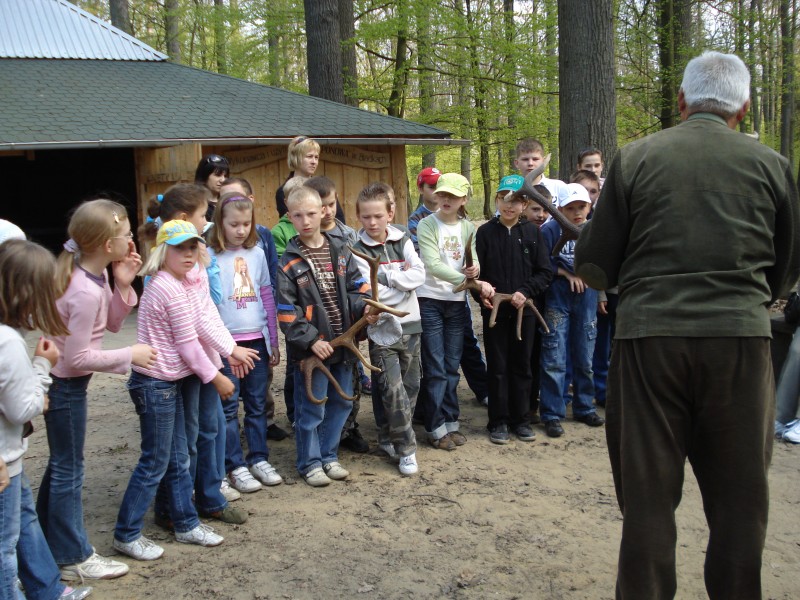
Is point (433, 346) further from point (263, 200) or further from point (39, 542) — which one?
point (263, 200)

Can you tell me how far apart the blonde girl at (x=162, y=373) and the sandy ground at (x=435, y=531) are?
24 cm

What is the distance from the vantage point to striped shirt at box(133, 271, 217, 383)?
370 cm

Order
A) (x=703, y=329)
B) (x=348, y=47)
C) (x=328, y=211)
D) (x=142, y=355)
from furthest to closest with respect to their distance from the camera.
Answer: (x=348, y=47) → (x=328, y=211) → (x=142, y=355) → (x=703, y=329)

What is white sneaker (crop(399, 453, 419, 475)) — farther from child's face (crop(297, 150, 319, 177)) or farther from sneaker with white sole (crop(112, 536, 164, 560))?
child's face (crop(297, 150, 319, 177))

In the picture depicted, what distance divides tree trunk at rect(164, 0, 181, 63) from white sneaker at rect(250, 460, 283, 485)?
20.6 metres

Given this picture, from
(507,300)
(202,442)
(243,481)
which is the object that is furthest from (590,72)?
(202,442)

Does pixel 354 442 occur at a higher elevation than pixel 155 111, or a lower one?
lower

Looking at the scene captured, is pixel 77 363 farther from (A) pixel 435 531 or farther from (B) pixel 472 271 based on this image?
(B) pixel 472 271

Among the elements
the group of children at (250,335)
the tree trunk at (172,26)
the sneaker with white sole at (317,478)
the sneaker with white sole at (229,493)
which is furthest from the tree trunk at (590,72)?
the tree trunk at (172,26)

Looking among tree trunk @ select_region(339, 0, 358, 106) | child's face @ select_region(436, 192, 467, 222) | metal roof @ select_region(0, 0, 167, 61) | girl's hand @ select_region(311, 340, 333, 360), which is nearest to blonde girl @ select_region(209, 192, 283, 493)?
girl's hand @ select_region(311, 340, 333, 360)

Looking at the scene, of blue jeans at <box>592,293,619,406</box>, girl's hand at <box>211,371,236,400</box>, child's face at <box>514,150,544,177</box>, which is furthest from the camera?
child's face at <box>514,150,544,177</box>

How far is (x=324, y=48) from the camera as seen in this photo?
13617 millimetres

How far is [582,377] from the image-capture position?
5.74m

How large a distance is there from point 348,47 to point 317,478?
1316cm
